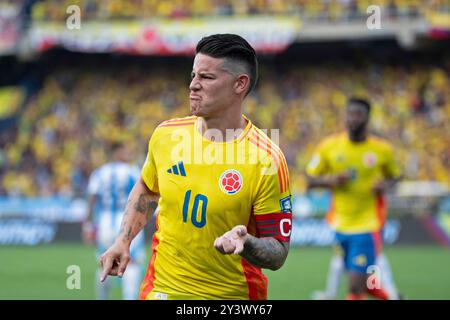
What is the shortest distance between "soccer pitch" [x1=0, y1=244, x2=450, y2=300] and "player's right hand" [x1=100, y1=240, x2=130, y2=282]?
794cm

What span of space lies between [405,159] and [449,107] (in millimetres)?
3302

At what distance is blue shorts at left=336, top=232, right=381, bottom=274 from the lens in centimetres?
998

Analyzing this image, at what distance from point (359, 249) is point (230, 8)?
72.0 ft

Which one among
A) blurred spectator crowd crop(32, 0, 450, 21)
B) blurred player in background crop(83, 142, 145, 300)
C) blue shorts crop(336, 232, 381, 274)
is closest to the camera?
blue shorts crop(336, 232, 381, 274)

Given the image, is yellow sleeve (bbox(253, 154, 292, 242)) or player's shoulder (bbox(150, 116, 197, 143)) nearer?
yellow sleeve (bbox(253, 154, 292, 242))

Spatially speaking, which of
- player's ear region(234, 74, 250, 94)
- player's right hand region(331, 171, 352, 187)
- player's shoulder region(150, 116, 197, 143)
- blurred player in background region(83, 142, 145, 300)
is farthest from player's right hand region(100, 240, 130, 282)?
blurred player in background region(83, 142, 145, 300)

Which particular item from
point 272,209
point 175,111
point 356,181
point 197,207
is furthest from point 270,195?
point 175,111

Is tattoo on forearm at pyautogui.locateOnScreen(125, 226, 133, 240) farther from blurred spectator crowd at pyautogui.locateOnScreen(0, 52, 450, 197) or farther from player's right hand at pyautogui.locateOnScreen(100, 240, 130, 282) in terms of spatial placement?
blurred spectator crowd at pyautogui.locateOnScreen(0, 52, 450, 197)

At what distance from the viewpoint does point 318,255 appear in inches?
810

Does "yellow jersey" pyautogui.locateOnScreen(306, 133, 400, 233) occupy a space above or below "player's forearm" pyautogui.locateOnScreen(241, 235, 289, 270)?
above

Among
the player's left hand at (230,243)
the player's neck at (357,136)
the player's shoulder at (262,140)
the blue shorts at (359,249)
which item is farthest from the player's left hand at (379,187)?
the player's left hand at (230,243)

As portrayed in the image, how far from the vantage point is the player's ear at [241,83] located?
5004 mm

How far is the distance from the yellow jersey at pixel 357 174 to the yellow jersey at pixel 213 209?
18.1ft
